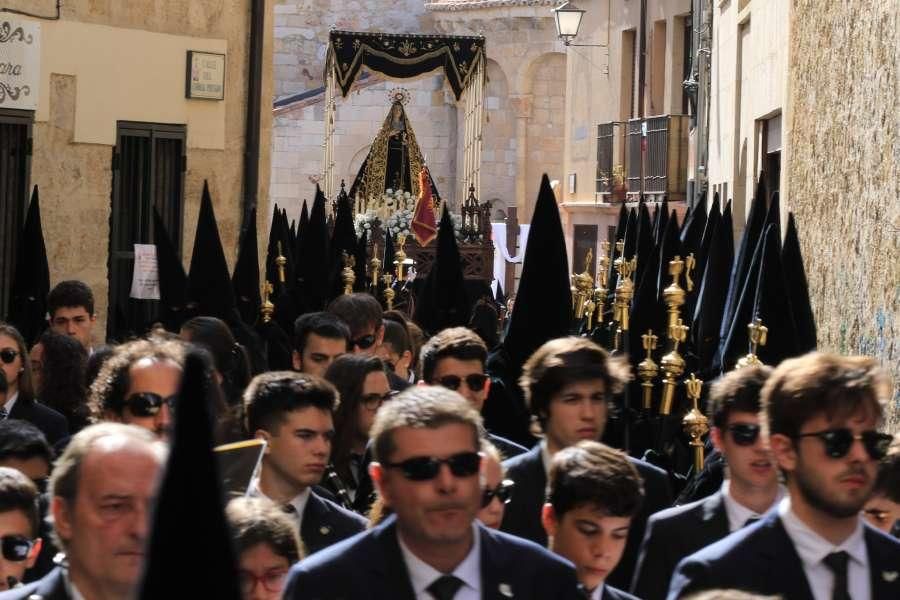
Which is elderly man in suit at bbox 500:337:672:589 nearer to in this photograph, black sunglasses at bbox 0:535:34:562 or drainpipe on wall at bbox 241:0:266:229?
black sunglasses at bbox 0:535:34:562

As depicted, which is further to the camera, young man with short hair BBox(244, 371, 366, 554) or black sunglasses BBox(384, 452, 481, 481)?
young man with short hair BBox(244, 371, 366, 554)

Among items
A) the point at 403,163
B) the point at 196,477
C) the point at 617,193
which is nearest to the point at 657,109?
the point at 617,193

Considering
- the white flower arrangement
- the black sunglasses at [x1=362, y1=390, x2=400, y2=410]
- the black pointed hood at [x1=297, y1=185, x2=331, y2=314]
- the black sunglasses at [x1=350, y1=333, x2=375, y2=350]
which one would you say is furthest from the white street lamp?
the black sunglasses at [x1=362, y1=390, x2=400, y2=410]

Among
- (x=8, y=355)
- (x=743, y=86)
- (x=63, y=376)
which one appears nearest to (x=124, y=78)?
(x=743, y=86)

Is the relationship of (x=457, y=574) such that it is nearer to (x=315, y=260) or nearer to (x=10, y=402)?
(x=10, y=402)

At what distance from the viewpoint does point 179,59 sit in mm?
15789

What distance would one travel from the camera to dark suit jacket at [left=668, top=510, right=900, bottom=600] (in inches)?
169

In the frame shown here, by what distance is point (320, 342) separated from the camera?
9016 mm

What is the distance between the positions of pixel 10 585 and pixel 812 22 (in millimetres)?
9122

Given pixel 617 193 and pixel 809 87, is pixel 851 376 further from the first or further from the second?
pixel 617 193

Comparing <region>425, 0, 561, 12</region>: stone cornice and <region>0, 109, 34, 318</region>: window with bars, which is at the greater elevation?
<region>425, 0, 561, 12</region>: stone cornice

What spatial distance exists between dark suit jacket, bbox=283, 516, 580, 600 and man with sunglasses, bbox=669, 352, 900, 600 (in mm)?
342

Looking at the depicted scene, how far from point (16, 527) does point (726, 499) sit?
6.68ft

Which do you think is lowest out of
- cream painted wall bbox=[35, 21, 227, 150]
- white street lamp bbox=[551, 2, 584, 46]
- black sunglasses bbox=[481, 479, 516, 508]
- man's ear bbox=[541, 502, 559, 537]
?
man's ear bbox=[541, 502, 559, 537]
